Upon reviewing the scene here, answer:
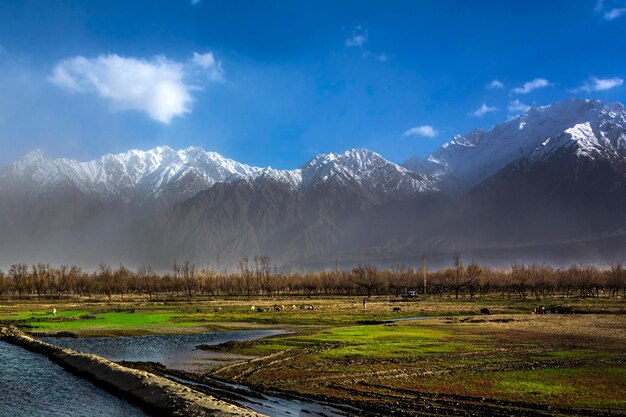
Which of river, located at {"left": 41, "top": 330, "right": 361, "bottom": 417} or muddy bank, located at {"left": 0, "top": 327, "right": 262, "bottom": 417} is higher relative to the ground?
muddy bank, located at {"left": 0, "top": 327, "right": 262, "bottom": 417}

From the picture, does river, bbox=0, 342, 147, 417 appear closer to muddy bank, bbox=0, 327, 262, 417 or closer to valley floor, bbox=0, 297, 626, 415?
muddy bank, bbox=0, 327, 262, 417

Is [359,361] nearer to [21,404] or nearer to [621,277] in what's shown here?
[21,404]

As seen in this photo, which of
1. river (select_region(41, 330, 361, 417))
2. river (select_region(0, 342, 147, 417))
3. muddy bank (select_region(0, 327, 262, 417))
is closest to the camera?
muddy bank (select_region(0, 327, 262, 417))

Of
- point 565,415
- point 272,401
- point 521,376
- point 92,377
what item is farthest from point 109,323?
point 565,415

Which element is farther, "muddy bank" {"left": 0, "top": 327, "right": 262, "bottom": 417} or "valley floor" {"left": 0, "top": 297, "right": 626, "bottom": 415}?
"valley floor" {"left": 0, "top": 297, "right": 626, "bottom": 415}

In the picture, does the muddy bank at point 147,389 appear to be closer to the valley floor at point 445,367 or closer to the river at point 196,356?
the river at point 196,356

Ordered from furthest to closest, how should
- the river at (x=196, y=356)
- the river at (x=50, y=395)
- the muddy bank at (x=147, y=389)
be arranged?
the river at (x=50, y=395) < the river at (x=196, y=356) < the muddy bank at (x=147, y=389)

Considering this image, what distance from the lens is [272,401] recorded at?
30.5 meters

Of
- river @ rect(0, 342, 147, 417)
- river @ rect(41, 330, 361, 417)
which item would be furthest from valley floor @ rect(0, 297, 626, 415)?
river @ rect(0, 342, 147, 417)

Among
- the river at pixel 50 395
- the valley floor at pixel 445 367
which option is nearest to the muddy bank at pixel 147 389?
the river at pixel 50 395

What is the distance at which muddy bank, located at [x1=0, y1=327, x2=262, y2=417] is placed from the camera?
2792 centimetres

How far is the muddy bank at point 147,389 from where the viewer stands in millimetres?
27922

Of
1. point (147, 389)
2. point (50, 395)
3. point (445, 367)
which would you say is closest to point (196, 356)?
point (147, 389)

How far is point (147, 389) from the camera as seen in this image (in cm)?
3294
